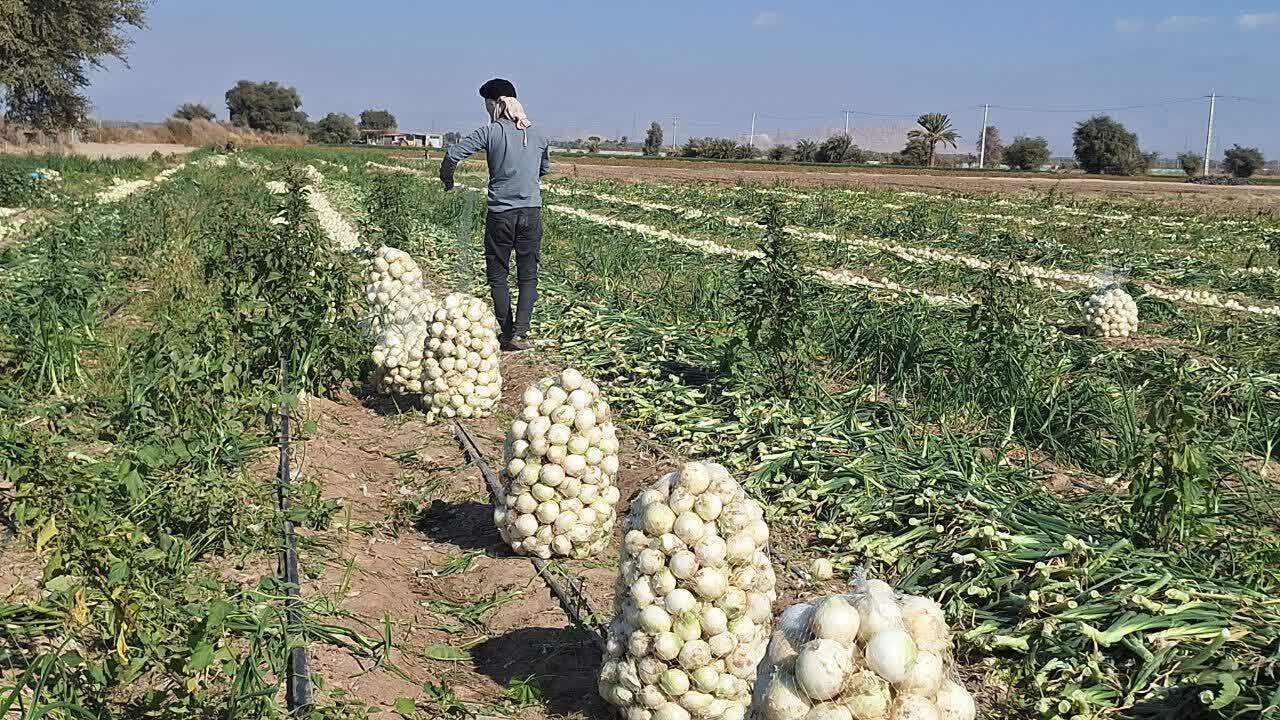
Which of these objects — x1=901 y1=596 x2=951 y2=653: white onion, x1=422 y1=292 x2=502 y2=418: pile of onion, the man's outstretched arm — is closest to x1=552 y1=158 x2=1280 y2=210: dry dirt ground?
the man's outstretched arm

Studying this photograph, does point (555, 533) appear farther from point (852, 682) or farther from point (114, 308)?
point (114, 308)

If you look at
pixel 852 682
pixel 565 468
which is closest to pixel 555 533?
pixel 565 468

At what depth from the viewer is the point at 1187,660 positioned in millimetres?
3199

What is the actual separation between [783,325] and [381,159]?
4825 centimetres

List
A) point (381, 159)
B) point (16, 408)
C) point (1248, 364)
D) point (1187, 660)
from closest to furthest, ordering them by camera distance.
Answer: point (1187, 660)
point (16, 408)
point (1248, 364)
point (381, 159)

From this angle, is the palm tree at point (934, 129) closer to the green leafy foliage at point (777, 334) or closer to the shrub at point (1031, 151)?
the shrub at point (1031, 151)

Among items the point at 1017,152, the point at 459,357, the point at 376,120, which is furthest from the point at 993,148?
the point at 459,357

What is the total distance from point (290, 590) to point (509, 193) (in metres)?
4.70

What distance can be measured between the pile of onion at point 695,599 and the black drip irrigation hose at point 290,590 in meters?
0.92

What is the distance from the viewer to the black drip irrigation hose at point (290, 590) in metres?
2.91

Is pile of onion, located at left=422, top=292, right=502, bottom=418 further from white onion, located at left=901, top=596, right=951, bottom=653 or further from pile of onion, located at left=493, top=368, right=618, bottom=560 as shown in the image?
white onion, located at left=901, top=596, right=951, bottom=653

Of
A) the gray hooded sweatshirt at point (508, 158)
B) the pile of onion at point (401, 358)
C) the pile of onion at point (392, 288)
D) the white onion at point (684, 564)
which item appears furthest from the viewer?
the gray hooded sweatshirt at point (508, 158)

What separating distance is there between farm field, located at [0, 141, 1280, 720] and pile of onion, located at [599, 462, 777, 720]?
0.48 metres

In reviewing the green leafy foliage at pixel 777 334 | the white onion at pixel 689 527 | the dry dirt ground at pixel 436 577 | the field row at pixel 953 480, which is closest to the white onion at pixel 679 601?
the white onion at pixel 689 527
